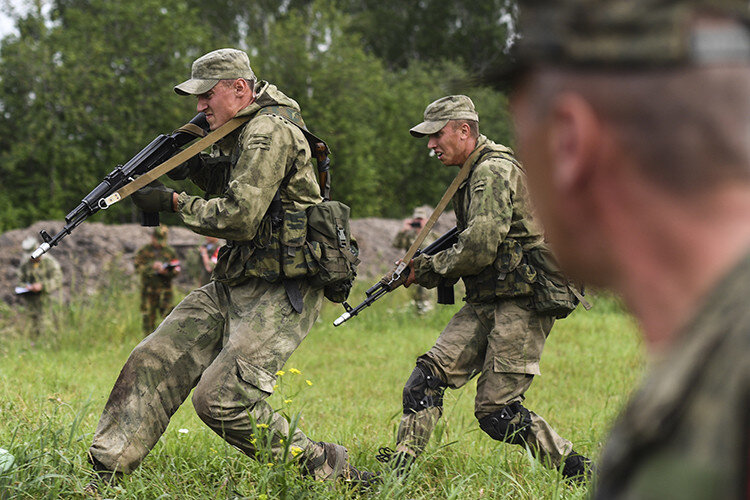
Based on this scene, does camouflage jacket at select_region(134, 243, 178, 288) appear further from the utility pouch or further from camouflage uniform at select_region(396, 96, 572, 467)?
the utility pouch

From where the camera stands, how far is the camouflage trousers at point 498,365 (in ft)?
15.7

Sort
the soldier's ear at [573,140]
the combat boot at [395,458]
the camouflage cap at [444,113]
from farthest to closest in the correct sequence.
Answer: the camouflage cap at [444,113], the combat boot at [395,458], the soldier's ear at [573,140]

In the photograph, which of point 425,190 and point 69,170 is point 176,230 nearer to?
point 69,170

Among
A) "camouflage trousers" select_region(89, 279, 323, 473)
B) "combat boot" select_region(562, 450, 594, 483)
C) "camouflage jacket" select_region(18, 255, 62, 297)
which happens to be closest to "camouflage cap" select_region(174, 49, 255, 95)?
"camouflage trousers" select_region(89, 279, 323, 473)

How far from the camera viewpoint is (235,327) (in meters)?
4.21

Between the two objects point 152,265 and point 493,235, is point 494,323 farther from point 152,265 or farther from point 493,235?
point 152,265

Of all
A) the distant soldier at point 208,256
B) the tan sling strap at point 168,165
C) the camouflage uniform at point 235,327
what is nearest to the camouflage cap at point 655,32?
the camouflage uniform at point 235,327

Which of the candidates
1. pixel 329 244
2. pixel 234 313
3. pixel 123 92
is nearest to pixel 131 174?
pixel 234 313

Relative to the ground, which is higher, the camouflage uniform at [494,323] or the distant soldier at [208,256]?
the camouflage uniform at [494,323]

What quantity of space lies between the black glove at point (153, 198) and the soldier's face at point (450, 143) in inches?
59.8

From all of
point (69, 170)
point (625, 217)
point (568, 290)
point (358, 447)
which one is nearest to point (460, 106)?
point (568, 290)

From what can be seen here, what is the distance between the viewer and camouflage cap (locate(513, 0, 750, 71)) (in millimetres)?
890

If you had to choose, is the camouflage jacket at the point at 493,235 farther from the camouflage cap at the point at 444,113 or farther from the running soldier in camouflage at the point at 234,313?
the running soldier in camouflage at the point at 234,313

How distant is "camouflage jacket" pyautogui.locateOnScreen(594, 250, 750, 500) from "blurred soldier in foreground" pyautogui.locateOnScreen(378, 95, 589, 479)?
3.80 m
